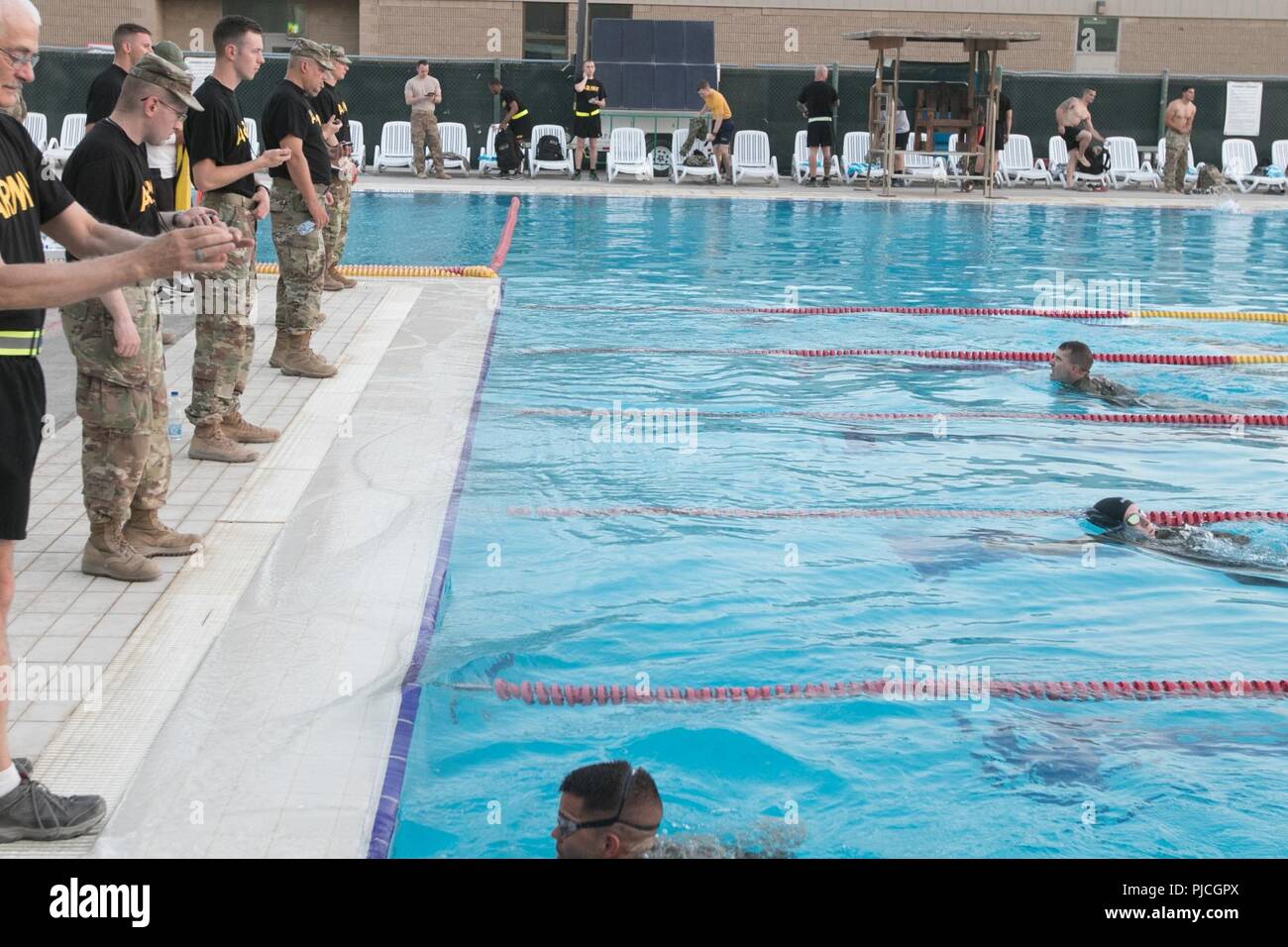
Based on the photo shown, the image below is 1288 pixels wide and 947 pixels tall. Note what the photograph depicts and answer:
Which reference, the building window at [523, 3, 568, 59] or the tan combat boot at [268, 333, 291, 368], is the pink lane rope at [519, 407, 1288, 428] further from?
the building window at [523, 3, 568, 59]

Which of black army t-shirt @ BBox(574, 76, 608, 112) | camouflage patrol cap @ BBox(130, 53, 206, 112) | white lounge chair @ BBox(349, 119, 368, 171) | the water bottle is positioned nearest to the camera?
camouflage patrol cap @ BBox(130, 53, 206, 112)

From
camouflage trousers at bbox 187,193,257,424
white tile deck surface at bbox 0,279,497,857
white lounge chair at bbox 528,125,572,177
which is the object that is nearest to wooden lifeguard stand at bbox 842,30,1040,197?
white lounge chair at bbox 528,125,572,177

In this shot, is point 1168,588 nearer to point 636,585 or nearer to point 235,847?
point 636,585

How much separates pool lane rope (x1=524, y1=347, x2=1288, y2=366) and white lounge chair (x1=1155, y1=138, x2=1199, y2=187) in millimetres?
15241

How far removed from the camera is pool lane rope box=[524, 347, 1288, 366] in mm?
10594

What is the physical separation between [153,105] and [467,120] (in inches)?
808

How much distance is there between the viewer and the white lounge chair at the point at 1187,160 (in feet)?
80.9

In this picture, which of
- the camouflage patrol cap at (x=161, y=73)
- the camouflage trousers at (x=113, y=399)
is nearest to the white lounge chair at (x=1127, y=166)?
the camouflage patrol cap at (x=161, y=73)

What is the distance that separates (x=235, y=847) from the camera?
3.42 meters

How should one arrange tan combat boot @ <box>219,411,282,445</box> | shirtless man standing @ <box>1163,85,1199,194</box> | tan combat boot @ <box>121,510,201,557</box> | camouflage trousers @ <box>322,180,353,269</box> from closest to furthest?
tan combat boot @ <box>121,510,201,557</box> < tan combat boot @ <box>219,411,282,445</box> < camouflage trousers @ <box>322,180,353,269</box> < shirtless man standing @ <box>1163,85,1199,194</box>

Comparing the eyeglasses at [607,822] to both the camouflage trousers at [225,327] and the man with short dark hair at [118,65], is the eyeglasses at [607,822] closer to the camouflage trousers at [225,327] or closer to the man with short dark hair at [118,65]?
the camouflage trousers at [225,327]

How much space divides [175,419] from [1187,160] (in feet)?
70.9
